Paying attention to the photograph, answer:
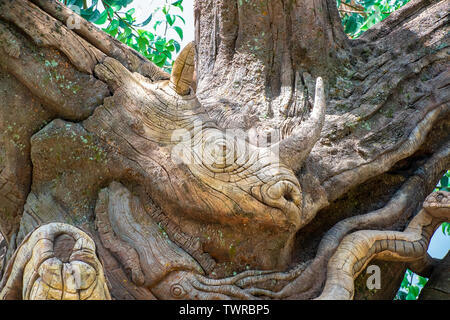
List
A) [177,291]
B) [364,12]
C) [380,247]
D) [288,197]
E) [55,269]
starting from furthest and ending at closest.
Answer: [364,12] → [380,247] → [288,197] → [177,291] → [55,269]

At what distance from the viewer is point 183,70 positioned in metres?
2.27

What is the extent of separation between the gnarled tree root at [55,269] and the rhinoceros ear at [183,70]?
2.66ft

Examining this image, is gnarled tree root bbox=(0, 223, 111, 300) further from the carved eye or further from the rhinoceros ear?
the rhinoceros ear

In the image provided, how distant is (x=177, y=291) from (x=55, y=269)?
1.99 ft

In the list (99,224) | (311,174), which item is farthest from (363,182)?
(99,224)

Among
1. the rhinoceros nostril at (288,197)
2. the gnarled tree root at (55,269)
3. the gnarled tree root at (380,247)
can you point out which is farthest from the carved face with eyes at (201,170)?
the gnarled tree root at (55,269)

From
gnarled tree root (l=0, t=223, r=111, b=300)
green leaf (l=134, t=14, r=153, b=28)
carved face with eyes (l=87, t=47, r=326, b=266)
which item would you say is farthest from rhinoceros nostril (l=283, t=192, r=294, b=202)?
green leaf (l=134, t=14, r=153, b=28)

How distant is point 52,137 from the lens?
2.24m

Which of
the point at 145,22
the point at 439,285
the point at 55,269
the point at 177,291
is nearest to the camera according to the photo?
the point at 55,269

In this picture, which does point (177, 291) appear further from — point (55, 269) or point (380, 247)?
point (380, 247)

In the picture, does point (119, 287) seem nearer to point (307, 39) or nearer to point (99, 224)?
point (99, 224)

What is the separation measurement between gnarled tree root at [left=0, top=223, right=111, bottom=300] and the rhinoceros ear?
81cm

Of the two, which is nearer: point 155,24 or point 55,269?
point 55,269

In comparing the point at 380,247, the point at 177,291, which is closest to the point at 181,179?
the point at 177,291
